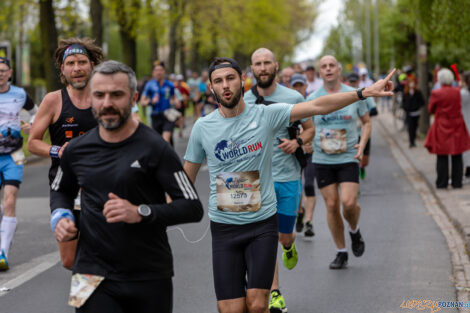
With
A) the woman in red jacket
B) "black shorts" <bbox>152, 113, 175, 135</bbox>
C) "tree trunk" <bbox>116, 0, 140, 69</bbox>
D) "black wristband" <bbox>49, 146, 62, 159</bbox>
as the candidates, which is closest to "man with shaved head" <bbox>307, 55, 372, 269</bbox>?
"black wristband" <bbox>49, 146, 62, 159</bbox>

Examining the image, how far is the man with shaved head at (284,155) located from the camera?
6.63 m

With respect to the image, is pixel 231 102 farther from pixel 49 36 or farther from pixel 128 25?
pixel 128 25

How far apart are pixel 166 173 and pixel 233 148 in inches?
58.7

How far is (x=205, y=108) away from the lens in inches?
1141

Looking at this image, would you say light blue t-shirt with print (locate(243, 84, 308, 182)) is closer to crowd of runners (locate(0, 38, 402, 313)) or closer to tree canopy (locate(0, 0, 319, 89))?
crowd of runners (locate(0, 38, 402, 313))

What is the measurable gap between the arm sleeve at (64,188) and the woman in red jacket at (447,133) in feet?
34.0

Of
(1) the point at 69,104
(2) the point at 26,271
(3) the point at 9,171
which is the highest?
(1) the point at 69,104

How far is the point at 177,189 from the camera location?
376cm

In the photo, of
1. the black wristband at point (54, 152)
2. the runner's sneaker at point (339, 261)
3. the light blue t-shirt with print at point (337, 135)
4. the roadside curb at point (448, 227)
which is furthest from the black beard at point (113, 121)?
the runner's sneaker at point (339, 261)

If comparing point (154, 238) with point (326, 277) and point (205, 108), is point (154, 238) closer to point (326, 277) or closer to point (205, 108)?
point (326, 277)

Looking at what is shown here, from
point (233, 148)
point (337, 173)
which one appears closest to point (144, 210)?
point (233, 148)

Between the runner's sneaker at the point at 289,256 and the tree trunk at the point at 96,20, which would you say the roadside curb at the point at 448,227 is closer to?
the runner's sneaker at the point at 289,256

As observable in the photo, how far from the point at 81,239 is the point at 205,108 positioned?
25.2 m

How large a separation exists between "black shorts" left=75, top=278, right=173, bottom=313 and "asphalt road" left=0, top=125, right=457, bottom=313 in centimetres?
276
